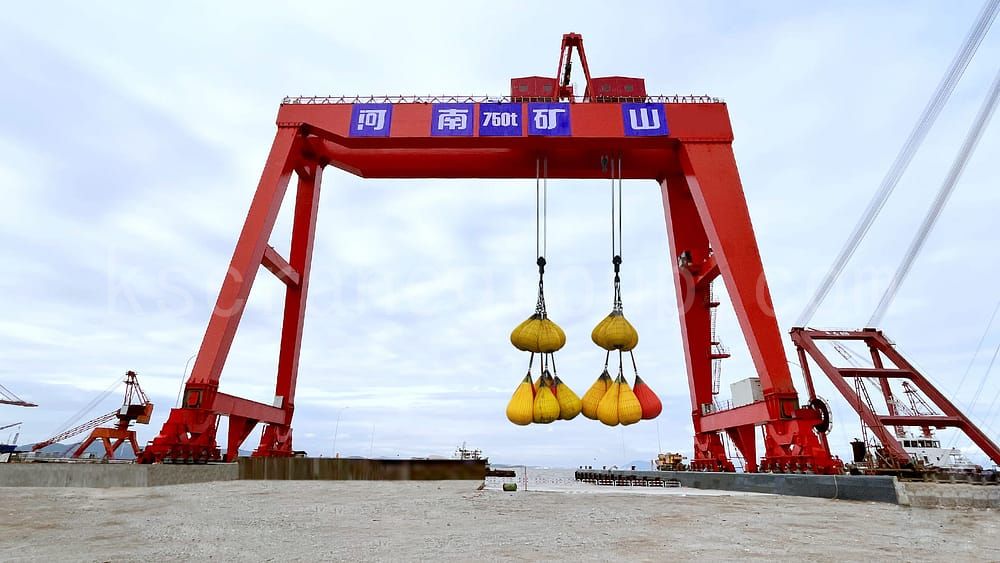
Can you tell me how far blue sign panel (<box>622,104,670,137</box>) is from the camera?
664 inches

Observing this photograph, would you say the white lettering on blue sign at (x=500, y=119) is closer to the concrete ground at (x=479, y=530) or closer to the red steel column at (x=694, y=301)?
the red steel column at (x=694, y=301)

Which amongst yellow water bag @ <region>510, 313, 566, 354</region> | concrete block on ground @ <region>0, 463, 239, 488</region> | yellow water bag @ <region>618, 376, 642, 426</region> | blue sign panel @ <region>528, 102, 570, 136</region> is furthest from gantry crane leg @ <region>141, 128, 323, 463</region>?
yellow water bag @ <region>618, 376, 642, 426</region>

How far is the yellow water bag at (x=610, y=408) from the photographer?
11.9m

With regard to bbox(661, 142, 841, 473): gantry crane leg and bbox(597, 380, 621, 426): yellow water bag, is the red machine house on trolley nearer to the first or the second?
bbox(661, 142, 841, 473): gantry crane leg

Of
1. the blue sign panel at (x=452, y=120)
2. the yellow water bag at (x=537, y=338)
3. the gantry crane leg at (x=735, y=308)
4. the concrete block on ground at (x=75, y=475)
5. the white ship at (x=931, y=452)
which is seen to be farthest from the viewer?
the white ship at (x=931, y=452)

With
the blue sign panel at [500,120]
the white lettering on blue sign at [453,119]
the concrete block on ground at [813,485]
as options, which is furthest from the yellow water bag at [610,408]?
the white lettering on blue sign at [453,119]

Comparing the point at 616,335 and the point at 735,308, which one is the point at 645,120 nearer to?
the point at 735,308

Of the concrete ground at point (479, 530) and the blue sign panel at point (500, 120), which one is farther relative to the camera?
the blue sign panel at point (500, 120)

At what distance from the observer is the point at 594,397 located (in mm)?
12430

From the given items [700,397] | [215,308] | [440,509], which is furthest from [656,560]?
[700,397]

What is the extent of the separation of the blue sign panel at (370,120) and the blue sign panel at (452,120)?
142 centimetres

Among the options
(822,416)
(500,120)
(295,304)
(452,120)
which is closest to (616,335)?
(822,416)

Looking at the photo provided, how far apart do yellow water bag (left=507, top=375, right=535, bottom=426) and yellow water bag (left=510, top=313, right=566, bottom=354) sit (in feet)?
2.83

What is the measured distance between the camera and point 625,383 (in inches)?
491
